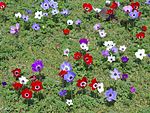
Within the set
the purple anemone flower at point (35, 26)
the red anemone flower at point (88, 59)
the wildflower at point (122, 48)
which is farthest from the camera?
the purple anemone flower at point (35, 26)

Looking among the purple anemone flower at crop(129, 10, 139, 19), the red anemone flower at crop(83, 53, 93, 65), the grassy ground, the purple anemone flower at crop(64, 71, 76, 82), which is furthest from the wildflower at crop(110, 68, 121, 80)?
the purple anemone flower at crop(129, 10, 139, 19)

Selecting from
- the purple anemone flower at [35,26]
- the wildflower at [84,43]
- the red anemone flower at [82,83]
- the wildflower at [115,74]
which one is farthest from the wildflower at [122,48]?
the purple anemone flower at [35,26]

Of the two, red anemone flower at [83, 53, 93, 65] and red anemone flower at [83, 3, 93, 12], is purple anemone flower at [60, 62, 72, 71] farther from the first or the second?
red anemone flower at [83, 3, 93, 12]

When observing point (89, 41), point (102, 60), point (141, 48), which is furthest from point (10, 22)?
point (141, 48)

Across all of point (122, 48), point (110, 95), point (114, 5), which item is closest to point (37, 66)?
point (110, 95)

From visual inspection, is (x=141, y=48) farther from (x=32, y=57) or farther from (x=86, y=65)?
(x=32, y=57)

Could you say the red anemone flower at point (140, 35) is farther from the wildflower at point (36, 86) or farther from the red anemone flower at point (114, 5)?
the wildflower at point (36, 86)
